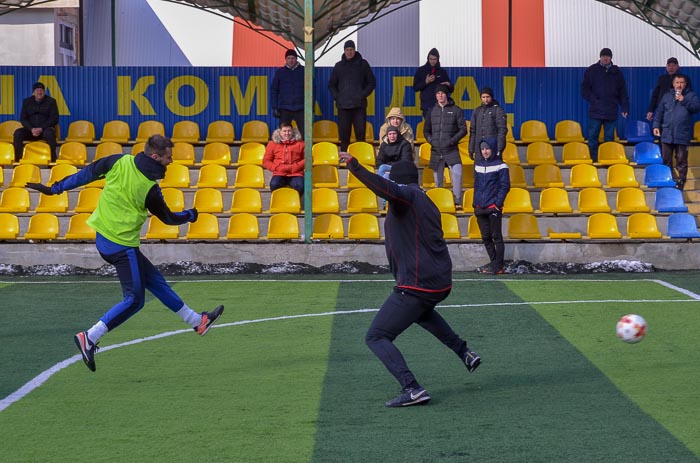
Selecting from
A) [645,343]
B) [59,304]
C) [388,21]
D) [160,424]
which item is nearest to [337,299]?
[59,304]

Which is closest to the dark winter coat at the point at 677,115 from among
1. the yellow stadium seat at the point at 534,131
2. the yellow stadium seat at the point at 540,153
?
the yellow stadium seat at the point at 540,153

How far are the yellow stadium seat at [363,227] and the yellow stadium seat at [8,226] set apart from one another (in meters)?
5.41

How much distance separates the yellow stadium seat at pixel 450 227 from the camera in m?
18.3

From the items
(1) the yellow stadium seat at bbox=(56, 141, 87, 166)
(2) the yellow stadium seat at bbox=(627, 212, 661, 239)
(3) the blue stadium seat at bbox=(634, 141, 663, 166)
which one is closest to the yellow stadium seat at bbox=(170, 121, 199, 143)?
(1) the yellow stadium seat at bbox=(56, 141, 87, 166)

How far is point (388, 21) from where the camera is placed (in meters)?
24.7

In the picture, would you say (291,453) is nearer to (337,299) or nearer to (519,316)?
(519,316)

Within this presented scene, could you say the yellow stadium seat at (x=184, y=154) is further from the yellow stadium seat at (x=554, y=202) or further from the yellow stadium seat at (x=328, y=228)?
the yellow stadium seat at (x=554, y=202)

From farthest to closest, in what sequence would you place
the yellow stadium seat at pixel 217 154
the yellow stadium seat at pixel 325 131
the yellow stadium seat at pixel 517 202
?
the yellow stadium seat at pixel 325 131 → the yellow stadium seat at pixel 217 154 → the yellow stadium seat at pixel 517 202

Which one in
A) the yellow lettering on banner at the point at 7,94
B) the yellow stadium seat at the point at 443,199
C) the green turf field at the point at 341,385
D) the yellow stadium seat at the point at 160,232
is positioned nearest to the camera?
the green turf field at the point at 341,385

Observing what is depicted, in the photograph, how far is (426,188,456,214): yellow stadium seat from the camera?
1895 centimetres

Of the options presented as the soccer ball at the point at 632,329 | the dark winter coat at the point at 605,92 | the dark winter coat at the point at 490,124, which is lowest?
the soccer ball at the point at 632,329

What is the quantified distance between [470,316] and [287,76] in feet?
29.9

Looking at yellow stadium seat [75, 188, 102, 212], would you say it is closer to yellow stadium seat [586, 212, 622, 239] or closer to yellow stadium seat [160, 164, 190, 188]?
yellow stadium seat [160, 164, 190, 188]

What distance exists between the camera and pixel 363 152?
2066 cm
